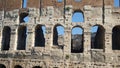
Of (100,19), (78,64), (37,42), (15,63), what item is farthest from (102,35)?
(15,63)

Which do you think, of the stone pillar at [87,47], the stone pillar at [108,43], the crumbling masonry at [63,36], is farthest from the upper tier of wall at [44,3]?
the stone pillar at [108,43]

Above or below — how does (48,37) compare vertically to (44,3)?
below

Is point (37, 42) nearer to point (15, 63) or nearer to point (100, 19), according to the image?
point (15, 63)

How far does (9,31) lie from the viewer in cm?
2309

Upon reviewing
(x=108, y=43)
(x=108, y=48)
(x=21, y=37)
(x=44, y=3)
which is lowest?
(x=108, y=48)

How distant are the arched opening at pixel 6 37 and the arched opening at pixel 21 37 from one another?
1.31 metres

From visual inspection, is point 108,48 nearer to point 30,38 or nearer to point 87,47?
point 87,47

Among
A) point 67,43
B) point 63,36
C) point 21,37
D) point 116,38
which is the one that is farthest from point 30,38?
point 116,38

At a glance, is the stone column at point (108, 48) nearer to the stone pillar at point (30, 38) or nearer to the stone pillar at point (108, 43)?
the stone pillar at point (108, 43)

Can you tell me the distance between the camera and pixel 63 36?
21047mm

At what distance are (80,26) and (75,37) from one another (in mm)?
6682

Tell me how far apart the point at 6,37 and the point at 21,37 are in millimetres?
1536

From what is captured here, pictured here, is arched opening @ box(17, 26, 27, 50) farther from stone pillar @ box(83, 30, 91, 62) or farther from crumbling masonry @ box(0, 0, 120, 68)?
stone pillar @ box(83, 30, 91, 62)

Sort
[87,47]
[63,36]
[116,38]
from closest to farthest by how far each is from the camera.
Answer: [87,47] < [63,36] < [116,38]
